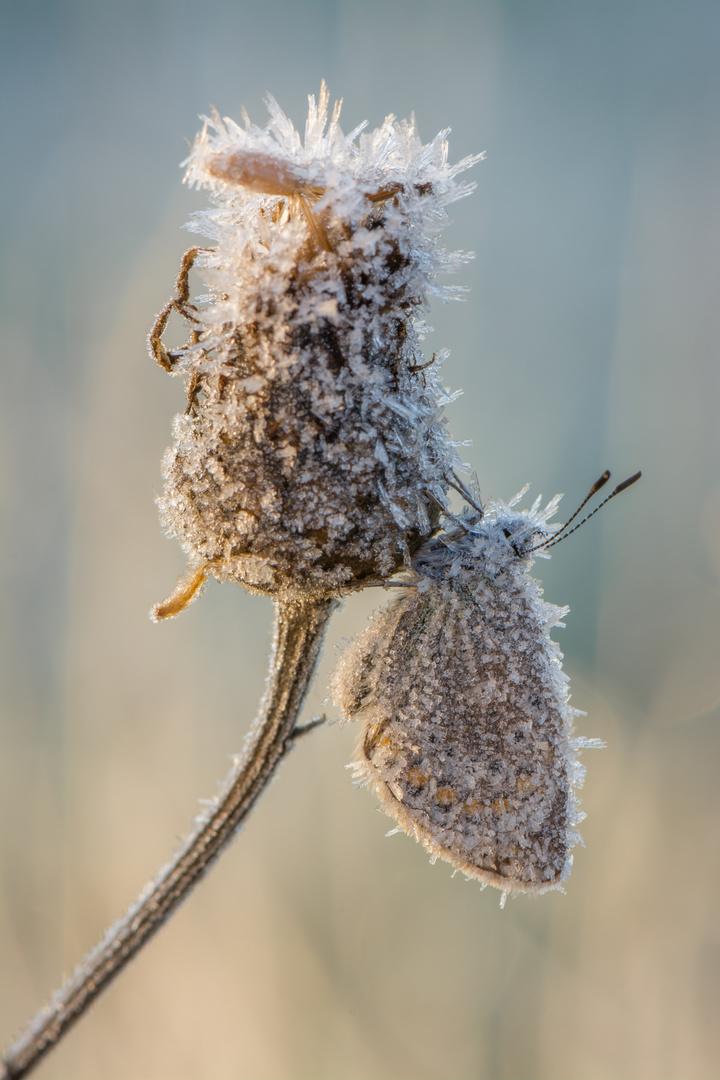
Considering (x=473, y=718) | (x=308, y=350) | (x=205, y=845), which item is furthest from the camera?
(x=205, y=845)

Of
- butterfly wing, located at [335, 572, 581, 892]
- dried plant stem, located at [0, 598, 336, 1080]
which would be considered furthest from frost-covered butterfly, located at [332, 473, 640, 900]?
dried plant stem, located at [0, 598, 336, 1080]

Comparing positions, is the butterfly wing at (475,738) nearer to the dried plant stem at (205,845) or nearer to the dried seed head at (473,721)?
the dried seed head at (473,721)

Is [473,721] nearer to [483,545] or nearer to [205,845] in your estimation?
[483,545]

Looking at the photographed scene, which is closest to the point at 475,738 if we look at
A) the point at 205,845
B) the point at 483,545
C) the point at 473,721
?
the point at 473,721

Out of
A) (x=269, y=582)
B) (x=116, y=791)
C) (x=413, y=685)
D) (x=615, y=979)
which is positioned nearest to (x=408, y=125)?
(x=269, y=582)

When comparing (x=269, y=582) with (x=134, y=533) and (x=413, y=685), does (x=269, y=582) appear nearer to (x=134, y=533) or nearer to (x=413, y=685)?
(x=413, y=685)

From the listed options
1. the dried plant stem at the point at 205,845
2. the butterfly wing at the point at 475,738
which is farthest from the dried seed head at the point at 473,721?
the dried plant stem at the point at 205,845
